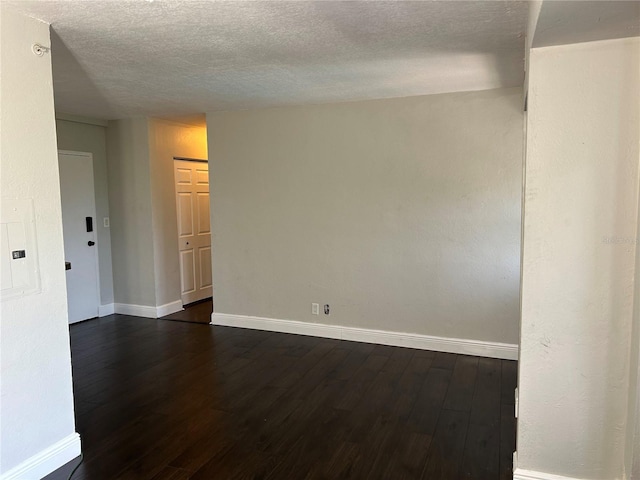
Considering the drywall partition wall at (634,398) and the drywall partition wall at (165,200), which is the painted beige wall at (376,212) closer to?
the drywall partition wall at (165,200)

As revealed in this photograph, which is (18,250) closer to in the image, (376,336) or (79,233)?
(376,336)

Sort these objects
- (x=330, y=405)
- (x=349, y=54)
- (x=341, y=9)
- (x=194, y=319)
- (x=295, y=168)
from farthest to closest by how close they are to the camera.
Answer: (x=194, y=319) < (x=295, y=168) < (x=330, y=405) < (x=349, y=54) < (x=341, y=9)

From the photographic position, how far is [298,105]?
4.54 meters

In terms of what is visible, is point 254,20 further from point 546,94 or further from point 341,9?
point 546,94

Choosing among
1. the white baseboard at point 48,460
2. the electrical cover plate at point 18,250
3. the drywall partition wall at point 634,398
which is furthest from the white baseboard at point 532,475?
the electrical cover plate at point 18,250

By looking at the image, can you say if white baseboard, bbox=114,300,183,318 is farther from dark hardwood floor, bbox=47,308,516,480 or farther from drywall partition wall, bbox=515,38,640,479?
drywall partition wall, bbox=515,38,640,479

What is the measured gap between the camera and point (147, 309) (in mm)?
5566

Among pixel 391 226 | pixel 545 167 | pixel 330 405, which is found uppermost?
pixel 545 167

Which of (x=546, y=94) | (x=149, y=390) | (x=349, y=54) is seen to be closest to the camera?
(x=546, y=94)

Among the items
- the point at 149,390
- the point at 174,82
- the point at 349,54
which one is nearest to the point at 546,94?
the point at 349,54

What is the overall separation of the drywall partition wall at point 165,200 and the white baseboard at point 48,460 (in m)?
3.03

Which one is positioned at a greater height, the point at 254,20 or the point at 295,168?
the point at 254,20

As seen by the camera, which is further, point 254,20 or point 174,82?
point 174,82

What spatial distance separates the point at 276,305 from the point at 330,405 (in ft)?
5.92
